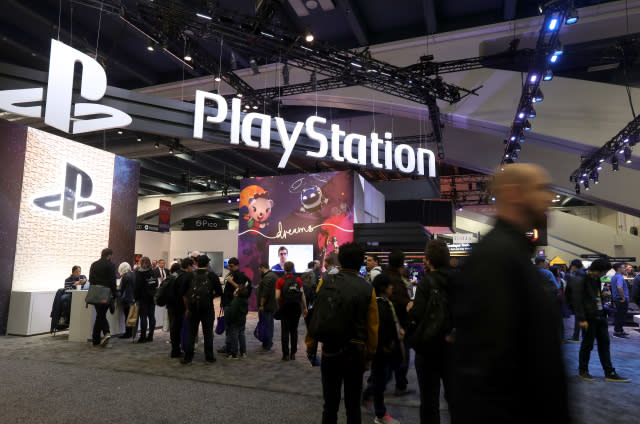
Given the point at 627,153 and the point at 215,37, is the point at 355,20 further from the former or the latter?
the point at 627,153

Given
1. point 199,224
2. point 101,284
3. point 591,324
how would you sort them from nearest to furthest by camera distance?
point 591,324 → point 101,284 → point 199,224

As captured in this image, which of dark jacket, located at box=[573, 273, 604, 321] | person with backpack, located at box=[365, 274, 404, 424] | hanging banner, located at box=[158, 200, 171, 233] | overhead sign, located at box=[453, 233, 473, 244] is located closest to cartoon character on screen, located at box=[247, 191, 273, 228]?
overhead sign, located at box=[453, 233, 473, 244]

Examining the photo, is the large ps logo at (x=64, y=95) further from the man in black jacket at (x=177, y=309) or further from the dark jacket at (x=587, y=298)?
the dark jacket at (x=587, y=298)

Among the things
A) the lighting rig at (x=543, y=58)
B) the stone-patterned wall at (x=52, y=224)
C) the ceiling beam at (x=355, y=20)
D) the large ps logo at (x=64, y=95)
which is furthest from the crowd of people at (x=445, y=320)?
the ceiling beam at (x=355, y=20)

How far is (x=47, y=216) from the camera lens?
8.18m

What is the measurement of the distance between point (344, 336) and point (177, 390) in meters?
2.65

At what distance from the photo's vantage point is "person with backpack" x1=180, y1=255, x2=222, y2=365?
5.36 metres

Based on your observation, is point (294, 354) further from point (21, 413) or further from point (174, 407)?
point (21, 413)

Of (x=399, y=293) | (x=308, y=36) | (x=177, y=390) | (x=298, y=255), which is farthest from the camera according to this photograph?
(x=298, y=255)

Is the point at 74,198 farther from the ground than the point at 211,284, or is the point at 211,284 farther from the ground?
the point at 74,198

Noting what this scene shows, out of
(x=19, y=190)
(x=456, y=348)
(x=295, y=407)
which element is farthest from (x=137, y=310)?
(x=456, y=348)

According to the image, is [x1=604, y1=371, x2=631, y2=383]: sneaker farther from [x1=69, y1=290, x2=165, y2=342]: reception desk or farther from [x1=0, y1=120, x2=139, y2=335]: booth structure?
[x1=0, y1=120, x2=139, y2=335]: booth structure

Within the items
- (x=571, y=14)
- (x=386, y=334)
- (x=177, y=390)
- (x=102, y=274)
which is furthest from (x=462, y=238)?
(x=177, y=390)

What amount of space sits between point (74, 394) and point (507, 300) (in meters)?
4.49
